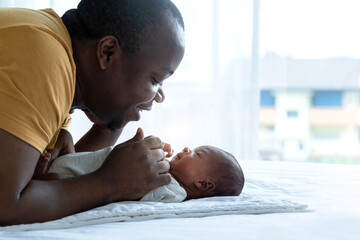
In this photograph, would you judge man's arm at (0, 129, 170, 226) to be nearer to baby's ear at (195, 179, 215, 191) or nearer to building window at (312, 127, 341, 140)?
baby's ear at (195, 179, 215, 191)

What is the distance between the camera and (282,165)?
1.96 metres

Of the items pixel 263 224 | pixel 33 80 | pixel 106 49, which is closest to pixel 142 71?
pixel 106 49

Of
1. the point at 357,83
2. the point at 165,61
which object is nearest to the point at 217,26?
the point at 357,83

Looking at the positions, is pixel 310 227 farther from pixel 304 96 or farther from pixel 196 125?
pixel 304 96

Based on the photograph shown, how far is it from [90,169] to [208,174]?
13.0 inches

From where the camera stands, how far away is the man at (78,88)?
969 mm

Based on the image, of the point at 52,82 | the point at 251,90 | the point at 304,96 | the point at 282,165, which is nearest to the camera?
the point at 52,82

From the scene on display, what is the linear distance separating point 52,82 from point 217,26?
6.68 feet

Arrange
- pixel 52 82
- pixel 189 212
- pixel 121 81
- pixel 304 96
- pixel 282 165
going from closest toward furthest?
pixel 52 82 < pixel 189 212 < pixel 121 81 < pixel 282 165 < pixel 304 96

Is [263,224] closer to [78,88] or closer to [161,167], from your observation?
[161,167]

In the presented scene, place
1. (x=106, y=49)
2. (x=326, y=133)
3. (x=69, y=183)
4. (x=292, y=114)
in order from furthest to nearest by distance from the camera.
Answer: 1. (x=326, y=133)
2. (x=292, y=114)
3. (x=106, y=49)
4. (x=69, y=183)

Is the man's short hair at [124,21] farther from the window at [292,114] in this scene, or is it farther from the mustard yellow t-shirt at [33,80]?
the window at [292,114]

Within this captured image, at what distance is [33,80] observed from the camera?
0.98 metres

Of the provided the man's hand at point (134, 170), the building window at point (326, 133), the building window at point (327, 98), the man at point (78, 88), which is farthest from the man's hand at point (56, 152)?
the building window at point (326, 133)
